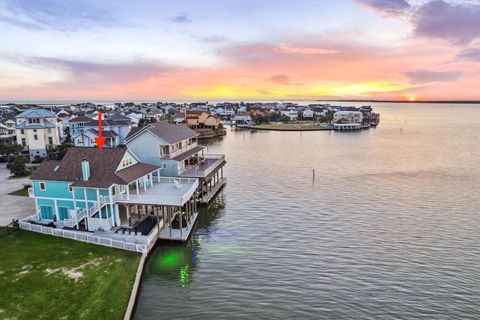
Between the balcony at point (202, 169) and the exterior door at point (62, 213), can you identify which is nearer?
the exterior door at point (62, 213)

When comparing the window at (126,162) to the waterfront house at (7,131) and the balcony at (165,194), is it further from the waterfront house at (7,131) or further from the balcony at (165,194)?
the waterfront house at (7,131)

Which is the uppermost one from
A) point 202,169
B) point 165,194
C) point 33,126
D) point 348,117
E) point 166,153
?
point 33,126

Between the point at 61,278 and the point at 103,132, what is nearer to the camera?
the point at 61,278

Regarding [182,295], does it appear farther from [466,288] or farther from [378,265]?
[466,288]

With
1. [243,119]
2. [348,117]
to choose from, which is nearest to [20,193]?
[243,119]

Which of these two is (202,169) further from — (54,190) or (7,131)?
(7,131)

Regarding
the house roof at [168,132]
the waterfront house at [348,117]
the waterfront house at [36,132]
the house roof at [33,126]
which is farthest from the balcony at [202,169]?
the waterfront house at [348,117]

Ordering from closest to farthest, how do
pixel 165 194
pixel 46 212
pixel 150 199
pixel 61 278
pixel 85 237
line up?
1. pixel 61 278
2. pixel 85 237
3. pixel 150 199
4. pixel 46 212
5. pixel 165 194
